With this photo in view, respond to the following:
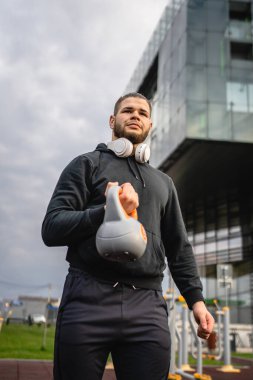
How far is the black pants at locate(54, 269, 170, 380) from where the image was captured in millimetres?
1508

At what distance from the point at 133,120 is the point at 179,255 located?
0.63 meters

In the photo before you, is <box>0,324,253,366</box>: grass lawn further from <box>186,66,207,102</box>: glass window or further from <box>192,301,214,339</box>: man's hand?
<box>186,66,207,102</box>: glass window

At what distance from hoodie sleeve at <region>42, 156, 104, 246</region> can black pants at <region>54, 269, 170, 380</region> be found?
0.53ft

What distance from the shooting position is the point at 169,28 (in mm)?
21766

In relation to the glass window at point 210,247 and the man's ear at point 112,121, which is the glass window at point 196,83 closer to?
the glass window at point 210,247

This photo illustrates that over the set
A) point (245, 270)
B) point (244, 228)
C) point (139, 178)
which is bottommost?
point (139, 178)

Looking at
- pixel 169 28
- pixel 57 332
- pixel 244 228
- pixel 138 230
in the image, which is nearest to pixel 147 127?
pixel 138 230

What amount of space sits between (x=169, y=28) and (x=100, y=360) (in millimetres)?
22145

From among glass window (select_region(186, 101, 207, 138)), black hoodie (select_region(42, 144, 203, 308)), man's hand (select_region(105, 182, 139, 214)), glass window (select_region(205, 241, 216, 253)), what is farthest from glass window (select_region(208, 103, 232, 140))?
man's hand (select_region(105, 182, 139, 214))

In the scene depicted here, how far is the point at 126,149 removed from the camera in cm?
185

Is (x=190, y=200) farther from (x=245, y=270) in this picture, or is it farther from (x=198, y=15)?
(x=198, y=15)

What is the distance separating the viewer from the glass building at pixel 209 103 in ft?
59.0

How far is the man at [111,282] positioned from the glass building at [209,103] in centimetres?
1603

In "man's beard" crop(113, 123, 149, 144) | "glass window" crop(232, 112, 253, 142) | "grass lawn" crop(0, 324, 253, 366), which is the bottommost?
"grass lawn" crop(0, 324, 253, 366)
